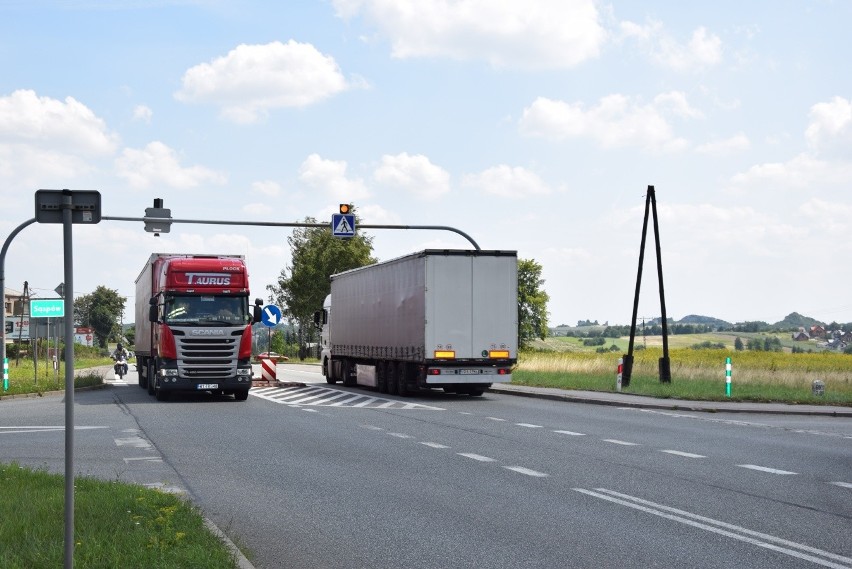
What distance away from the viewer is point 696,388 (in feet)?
99.4

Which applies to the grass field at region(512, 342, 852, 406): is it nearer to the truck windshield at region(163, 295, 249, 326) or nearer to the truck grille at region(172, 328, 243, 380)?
the truck grille at region(172, 328, 243, 380)

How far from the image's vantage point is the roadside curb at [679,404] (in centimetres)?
2369

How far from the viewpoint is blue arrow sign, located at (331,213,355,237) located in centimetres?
3281

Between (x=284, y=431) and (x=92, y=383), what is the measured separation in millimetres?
18704

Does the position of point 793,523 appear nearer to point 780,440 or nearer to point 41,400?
point 780,440

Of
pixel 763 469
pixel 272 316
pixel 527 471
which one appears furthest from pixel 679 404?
pixel 272 316

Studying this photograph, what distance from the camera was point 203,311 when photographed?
26609mm

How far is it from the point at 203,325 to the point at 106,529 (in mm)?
19052

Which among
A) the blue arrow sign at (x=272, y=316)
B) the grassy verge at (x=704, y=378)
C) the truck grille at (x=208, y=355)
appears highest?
the blue arrow sign at (x=272, y=316)

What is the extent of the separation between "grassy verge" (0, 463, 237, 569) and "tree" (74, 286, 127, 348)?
159 m

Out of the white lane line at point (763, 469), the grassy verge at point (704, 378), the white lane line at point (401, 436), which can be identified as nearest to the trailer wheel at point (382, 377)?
the grassy verge at point (704, 378)

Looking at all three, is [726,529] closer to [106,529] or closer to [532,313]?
[106,529]

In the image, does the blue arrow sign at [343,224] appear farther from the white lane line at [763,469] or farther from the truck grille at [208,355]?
the white lane line at [763,469]

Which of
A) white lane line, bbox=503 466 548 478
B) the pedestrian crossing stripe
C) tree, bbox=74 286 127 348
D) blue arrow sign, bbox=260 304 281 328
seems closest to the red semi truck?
the pedestrian crossing stripe
